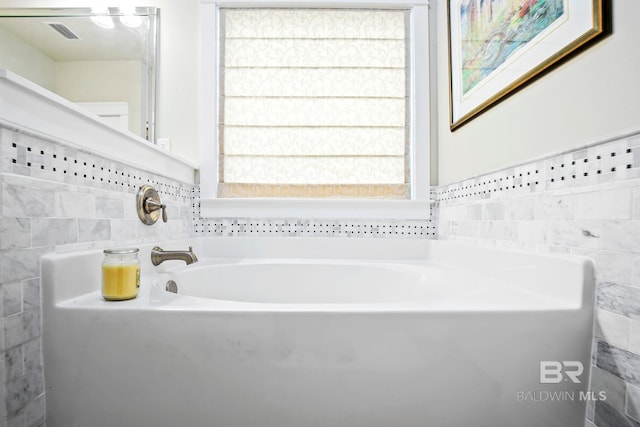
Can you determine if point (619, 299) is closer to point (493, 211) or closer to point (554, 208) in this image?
point (554, 208)

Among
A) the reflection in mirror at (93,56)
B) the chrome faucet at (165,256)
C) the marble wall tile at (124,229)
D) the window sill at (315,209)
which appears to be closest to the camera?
the marble wall tile at (124,229)

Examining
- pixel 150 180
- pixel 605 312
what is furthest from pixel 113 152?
pixel 605 312

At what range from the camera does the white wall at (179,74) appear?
1689mm

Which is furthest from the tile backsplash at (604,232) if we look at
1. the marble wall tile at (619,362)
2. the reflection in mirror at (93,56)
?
the reflection in mirror at (93,56)

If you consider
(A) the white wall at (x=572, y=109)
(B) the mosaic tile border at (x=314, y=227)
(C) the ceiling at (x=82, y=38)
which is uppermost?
(C) the ceiling at (x=82, y=38)

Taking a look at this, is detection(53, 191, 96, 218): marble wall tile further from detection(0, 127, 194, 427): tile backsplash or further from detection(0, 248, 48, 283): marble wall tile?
detection(0, 248, 48, 283): marble wall tile

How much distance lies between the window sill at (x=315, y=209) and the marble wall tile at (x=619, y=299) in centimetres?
101

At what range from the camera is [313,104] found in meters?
1.70

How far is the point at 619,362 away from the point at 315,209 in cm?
127

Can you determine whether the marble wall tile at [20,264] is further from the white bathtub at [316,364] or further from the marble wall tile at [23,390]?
the marble wall tile at [23,390]

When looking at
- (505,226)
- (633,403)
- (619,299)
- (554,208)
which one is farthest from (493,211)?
(633,403)

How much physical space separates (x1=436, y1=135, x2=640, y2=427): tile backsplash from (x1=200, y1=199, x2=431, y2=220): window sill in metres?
0.69

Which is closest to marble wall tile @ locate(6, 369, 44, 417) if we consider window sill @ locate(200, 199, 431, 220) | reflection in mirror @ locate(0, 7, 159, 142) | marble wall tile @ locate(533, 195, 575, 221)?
reflection in mirror @ locate(0, 7, 159, 142)

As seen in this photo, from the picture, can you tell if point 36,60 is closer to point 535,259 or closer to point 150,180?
point 150,180
